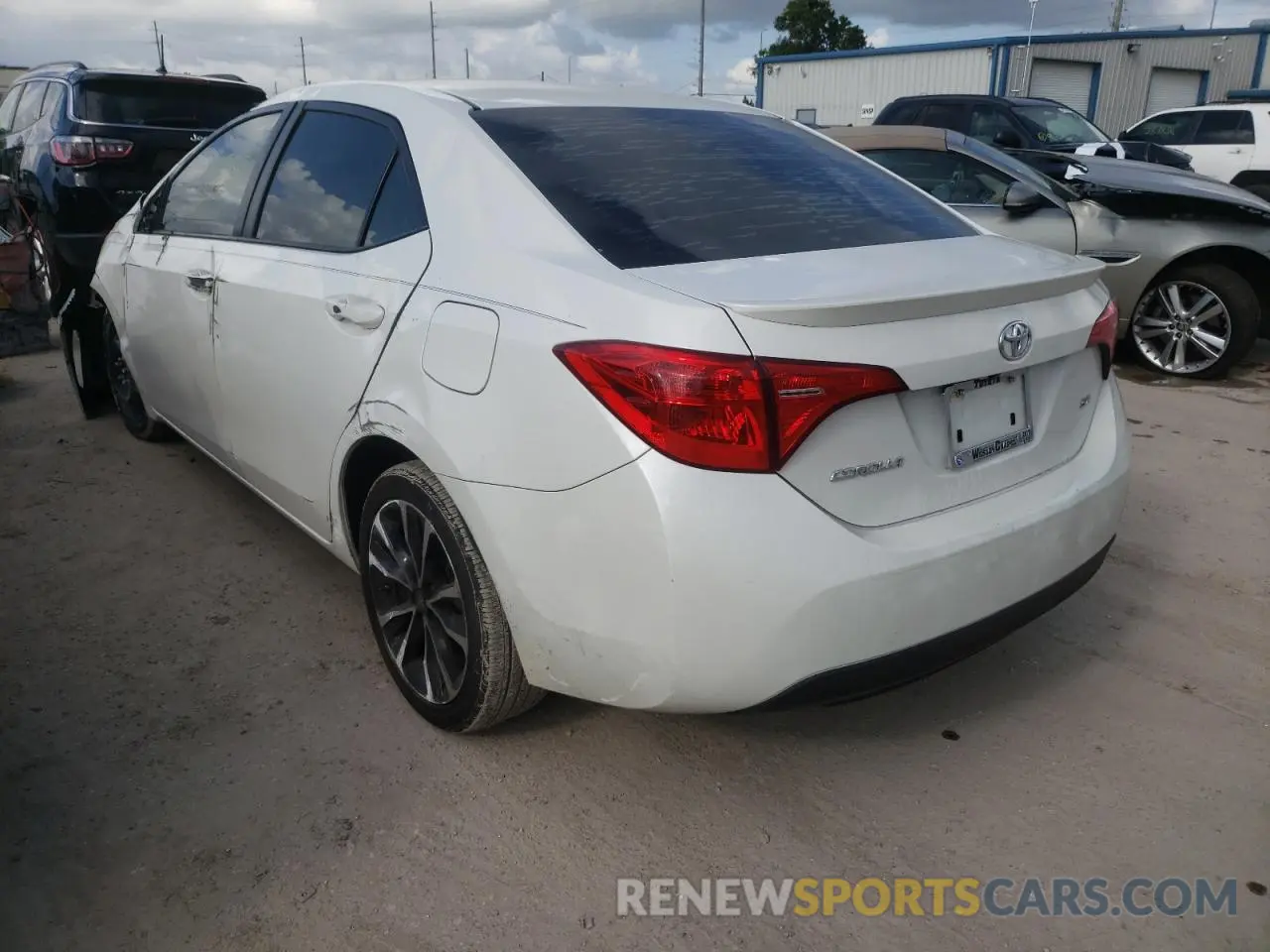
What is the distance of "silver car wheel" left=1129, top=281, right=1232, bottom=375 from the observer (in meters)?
6.30

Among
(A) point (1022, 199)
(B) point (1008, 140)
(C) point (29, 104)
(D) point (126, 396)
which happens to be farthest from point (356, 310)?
(B) point (1008, 140)

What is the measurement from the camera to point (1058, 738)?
2.67 m

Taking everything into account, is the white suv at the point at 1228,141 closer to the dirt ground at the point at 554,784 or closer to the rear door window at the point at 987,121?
the rear door window at the point at 987,121

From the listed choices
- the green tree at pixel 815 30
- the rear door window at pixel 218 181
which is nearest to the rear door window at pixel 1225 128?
the rear door window at pixel 218 181

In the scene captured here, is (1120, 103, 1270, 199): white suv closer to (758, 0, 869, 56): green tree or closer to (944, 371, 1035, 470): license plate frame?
(944, 371, 1035, 470): license plate frame

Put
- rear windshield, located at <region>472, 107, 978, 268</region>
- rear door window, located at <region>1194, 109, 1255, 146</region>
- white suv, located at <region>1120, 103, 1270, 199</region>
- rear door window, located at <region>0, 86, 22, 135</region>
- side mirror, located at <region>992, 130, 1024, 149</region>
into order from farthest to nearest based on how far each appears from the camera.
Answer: rear door window, located at <region>1194, 109, 1255, 146</region> < white suv, located at <region>1120, 103, 1270, 199</region> < side mirror, located at <region>992, 130, 1024, 149</region> < rear door window, located at <region>0, 86, 22, 135</region> < rear windshield, located at <region>472, 107, 978, 268</region>

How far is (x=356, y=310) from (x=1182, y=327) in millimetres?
5671

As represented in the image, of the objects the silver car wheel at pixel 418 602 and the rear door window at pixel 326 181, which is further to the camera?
the rear door window at pixel 326 181

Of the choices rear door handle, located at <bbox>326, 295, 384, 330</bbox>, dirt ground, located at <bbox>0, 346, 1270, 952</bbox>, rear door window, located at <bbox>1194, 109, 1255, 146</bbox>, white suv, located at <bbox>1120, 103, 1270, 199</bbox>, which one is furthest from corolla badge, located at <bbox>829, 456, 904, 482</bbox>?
rear door window, located at <bbox>1194, 109, 1255, 146</bbox>

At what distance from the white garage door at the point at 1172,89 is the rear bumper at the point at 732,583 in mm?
30791

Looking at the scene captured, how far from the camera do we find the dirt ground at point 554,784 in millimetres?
2092

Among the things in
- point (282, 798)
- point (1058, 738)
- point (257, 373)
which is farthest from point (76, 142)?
point (1058, 738)

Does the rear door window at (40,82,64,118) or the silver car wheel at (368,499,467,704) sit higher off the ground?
the rear door window at (40,82,64,118)

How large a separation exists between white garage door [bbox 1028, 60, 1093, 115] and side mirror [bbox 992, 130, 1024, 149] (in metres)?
17.9
